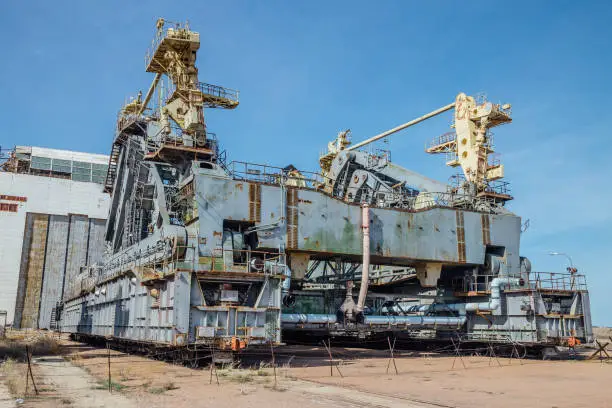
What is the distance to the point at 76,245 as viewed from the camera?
4781 cm

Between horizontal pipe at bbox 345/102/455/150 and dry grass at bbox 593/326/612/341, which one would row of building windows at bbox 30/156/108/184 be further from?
dry grass at bbox 593/326/612/341

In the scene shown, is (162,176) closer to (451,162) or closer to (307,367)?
(307,367)

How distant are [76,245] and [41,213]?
3838 mm

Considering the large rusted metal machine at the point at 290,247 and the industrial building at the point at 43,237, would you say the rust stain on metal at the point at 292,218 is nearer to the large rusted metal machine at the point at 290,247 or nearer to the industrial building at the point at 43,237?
the large rusted metal machine at the point at 290,247

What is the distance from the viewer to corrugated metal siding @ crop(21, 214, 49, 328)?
45.0m

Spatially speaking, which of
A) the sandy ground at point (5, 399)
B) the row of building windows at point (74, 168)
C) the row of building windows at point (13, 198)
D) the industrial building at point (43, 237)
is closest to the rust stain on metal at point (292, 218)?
the sandy ground at point (5, 399)

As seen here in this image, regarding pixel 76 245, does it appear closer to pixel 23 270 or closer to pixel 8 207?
pixel 23 270

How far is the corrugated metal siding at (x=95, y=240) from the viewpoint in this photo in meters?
48.1

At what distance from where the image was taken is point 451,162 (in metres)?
33.8

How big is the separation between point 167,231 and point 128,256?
286 inches

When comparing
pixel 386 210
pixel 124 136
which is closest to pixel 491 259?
pixel 386 210

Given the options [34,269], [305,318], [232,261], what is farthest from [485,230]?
[34,269]

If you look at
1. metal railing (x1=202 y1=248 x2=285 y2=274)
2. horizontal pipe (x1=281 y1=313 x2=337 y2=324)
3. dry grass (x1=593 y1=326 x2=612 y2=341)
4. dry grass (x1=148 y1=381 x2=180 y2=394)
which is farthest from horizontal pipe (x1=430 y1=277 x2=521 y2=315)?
dry grass (x1=593 y1=326 x2=612 y2=341)

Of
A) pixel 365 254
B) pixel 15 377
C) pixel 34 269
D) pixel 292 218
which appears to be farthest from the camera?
pixel 34 269
